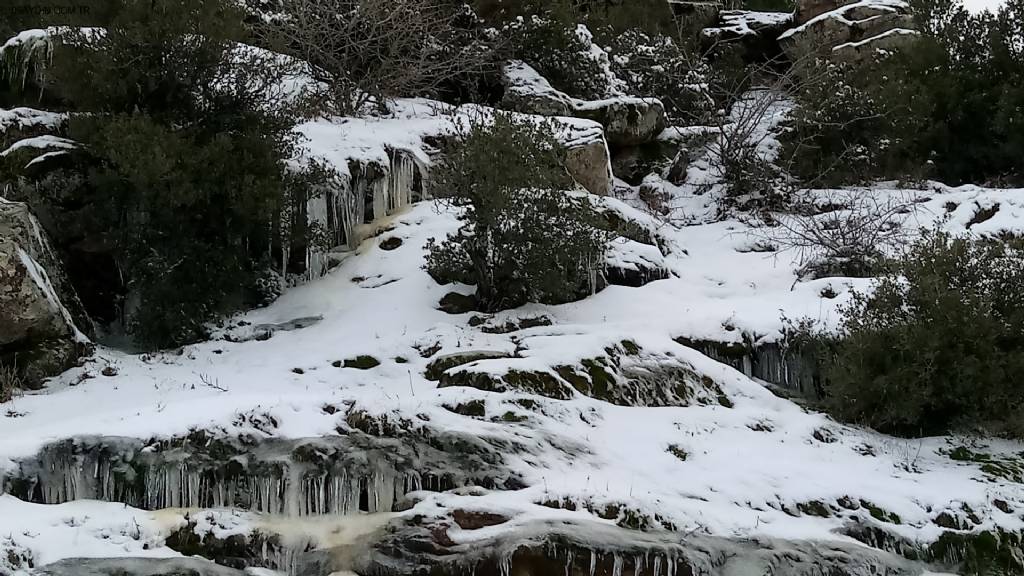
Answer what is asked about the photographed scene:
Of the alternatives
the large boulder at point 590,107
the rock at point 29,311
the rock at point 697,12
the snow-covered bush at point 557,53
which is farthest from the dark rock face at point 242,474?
the rock at point 697,12

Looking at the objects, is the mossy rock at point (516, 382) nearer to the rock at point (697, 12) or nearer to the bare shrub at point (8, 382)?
the bare shrub at point (8, 382)

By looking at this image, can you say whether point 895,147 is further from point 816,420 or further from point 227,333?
point 227,333

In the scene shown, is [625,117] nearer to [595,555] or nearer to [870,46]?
[870,46]

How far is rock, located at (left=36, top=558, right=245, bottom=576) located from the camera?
5105 millimetres

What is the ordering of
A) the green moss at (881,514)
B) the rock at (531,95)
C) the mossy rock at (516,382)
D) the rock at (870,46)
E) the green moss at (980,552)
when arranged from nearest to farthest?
the green moss at (980,552)
the green moss at (881,514)
the mossy rock at (516,382)
the rock at (531,95)
the rock at (870,46)

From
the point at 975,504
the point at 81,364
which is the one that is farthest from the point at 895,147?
the point at 81,364

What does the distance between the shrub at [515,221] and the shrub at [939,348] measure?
293cm

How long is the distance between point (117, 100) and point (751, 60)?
634 inches

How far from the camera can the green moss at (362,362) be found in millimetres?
8656

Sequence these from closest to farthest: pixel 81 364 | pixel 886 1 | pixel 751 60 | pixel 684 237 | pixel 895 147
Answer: pixel 81 364 < pixel 684 237 < pixel 895 147 < pixel 886 1 < pixel 751 60

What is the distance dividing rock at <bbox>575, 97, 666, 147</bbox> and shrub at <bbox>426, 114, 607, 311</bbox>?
17.9ft

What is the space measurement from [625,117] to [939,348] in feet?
29.9

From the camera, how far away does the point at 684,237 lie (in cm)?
1356

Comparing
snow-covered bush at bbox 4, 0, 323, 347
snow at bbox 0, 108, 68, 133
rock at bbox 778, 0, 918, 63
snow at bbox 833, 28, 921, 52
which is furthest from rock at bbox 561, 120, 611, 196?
snow at bbox 833, 28, 921, 52
